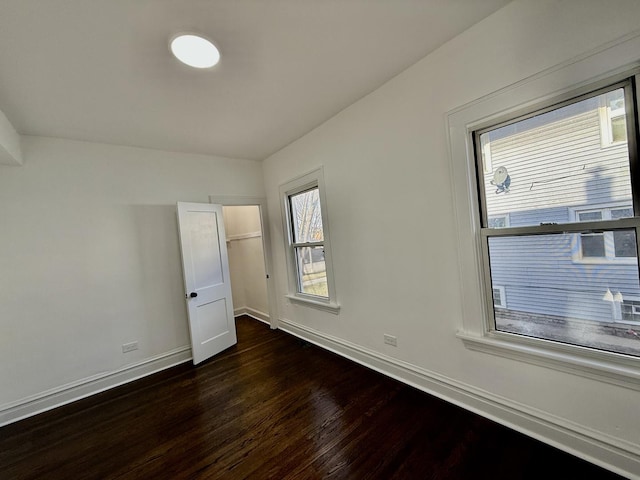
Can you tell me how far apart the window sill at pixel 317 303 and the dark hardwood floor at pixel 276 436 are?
60 centimetres

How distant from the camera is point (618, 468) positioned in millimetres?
1359

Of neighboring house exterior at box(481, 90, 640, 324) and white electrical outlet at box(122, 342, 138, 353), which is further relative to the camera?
white electrical outlet at box(122, 342, 138, 353)

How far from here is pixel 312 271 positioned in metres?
3.49

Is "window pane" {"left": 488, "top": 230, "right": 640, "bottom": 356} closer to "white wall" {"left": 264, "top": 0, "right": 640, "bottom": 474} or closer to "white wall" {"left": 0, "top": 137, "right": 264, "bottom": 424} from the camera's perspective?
"white wall" {"left": 264, "top": 0, "right": 640, "bottom": 474}

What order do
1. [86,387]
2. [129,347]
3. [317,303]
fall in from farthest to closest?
[317,303] → [129,347] → [86,387]

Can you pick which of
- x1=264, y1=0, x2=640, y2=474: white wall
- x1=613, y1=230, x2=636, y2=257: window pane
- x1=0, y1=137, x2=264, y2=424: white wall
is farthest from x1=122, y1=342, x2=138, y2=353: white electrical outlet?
x1=613, y1=230, x2=636, y2=257: window pane

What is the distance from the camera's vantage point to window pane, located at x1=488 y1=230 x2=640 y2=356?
4.54ft

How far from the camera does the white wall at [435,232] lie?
1393 millimetres

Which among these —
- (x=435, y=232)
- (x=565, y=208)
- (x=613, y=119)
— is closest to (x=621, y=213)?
(x=565, y=208)

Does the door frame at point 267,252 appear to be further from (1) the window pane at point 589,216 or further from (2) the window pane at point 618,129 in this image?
(2) the window pane at point 618,129

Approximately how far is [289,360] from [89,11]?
3.23 m

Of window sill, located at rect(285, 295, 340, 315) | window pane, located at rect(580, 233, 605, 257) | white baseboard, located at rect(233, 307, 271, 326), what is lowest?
white baseboard, located at rect(233, 307, 271, 326)

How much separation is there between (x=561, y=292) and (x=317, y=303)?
2302mm

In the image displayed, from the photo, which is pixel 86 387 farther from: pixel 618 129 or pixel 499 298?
pixel 618 129
